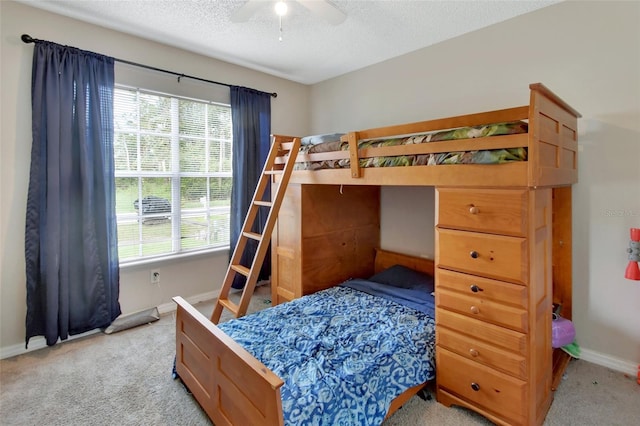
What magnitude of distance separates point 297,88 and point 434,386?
3640 millimetres

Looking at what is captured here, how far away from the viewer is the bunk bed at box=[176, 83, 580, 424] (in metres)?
1.55

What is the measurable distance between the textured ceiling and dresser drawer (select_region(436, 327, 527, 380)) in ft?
7.10

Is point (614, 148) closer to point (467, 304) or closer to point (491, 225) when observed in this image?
point (491, 225)

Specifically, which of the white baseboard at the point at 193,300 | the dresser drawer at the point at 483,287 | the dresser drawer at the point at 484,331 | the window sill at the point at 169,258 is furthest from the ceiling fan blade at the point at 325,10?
the white baseboard at the point at 193,300

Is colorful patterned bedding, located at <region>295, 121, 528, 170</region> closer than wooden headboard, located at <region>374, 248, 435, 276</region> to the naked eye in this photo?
Yes

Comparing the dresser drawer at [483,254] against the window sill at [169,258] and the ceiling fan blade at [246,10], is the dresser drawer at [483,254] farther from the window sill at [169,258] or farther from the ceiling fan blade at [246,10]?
the window sill at [169,258]

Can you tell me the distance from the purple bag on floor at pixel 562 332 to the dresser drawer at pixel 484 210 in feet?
3.38

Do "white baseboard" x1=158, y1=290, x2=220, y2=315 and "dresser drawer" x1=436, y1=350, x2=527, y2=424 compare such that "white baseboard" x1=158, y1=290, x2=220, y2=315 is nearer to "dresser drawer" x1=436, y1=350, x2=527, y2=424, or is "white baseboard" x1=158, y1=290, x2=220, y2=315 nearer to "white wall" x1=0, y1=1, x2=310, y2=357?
"white wall" x1=0, y1=1, x2=310, y2=357

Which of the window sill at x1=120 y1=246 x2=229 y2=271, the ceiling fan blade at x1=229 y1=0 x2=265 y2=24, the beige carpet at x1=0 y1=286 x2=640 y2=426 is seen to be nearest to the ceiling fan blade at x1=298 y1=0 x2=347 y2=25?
the ceiling fan blade at x1=229 y1=0 x2=265 y2=24

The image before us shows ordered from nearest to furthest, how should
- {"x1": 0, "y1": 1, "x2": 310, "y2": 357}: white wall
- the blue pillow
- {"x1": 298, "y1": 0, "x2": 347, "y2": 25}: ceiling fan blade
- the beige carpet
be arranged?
the beige carpet → {"x1": 298, "y1": 0, "x2": 347, "y2": 25}: ceiling fan blade → {"x1": 0, "y1": 1, "x2": 310, "y2": 357}: white wall → the blue pillow

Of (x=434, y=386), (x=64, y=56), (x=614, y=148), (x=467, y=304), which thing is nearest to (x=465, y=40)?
(x=614, y=148)

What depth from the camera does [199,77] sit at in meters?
3.32

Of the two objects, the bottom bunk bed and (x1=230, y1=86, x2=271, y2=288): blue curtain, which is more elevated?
(x1=230, y1=86, x2=271, y2=288): blue curtain

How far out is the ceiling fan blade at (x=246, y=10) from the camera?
6.40 feet
